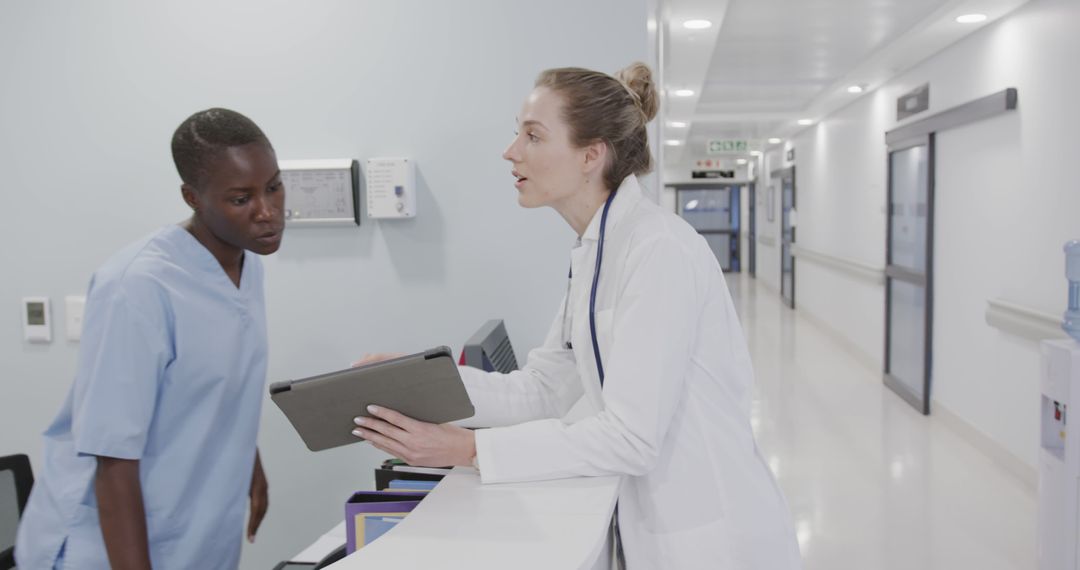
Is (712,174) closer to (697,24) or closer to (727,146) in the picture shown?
(727,146)

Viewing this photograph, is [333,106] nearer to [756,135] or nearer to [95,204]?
[95,204]

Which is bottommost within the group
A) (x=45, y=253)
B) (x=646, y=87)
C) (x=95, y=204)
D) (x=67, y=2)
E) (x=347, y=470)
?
(x=347, y=470)

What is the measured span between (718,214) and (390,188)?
17.1 meters

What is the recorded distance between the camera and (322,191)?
2318 millimetres

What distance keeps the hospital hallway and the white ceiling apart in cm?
265

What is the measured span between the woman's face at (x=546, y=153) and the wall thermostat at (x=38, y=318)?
1.75 metres

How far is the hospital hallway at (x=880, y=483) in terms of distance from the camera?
3.53m

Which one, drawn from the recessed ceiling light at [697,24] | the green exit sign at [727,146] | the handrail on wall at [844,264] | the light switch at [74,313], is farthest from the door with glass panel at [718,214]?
the light switch at [74,313]

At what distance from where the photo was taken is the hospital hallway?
3531 mm

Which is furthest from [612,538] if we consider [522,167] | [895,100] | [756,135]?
[756,135]

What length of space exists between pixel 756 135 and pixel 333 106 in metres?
11.4

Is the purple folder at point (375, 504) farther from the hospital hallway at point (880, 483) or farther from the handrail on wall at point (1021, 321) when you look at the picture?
the handrail on wall at point (1021, 321)

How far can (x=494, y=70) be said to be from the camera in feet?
7.47

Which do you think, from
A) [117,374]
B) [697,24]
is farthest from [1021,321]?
[117,374]
